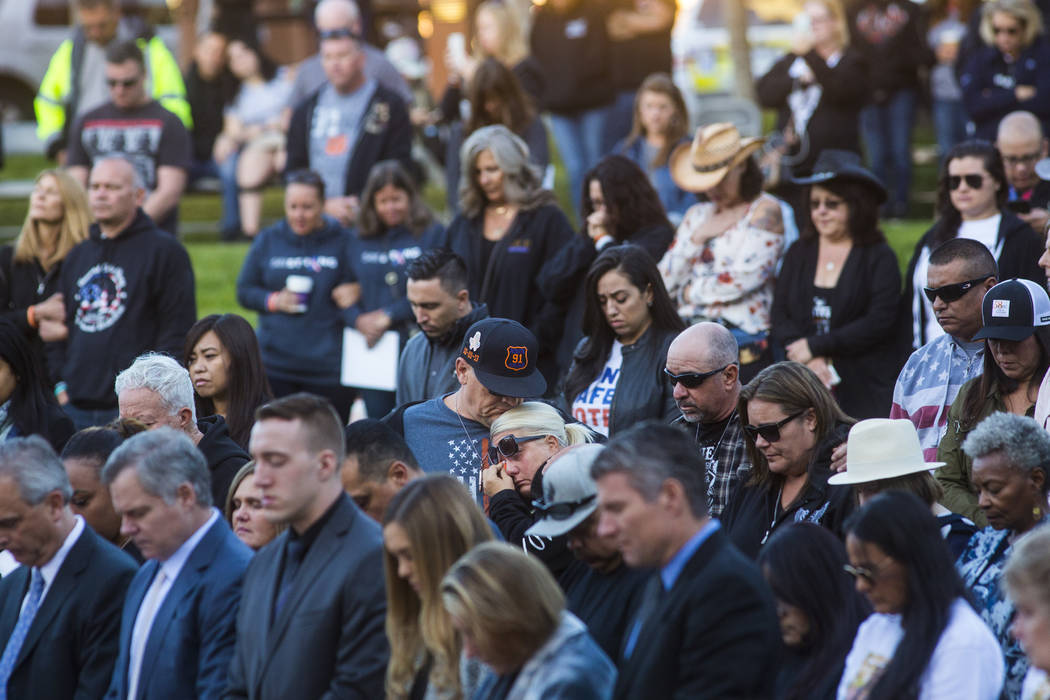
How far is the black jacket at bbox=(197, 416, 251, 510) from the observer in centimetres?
639

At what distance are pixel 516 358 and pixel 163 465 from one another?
193 cm

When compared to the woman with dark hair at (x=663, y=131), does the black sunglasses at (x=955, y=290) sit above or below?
below

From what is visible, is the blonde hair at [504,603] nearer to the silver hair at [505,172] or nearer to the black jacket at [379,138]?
the silver hair at [505,172]

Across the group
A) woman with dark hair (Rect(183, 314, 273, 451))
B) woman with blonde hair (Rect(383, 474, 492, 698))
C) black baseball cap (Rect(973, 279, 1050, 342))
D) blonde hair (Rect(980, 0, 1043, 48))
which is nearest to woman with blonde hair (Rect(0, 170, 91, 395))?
woman with dark hair (Rect(183, 314, 273, 451))

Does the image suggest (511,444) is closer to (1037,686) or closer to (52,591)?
(52,591)

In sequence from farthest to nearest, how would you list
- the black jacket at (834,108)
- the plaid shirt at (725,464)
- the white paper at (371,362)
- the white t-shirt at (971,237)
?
the black jacket at (834,108)
the white paper at (371,362)
the white t-shirt at (971,237)
the plaid shirt at (725,464)

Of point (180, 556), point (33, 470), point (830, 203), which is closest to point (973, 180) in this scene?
point (830, 203)

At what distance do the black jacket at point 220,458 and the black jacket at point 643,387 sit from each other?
172 centimetres

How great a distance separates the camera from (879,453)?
550 centimetres

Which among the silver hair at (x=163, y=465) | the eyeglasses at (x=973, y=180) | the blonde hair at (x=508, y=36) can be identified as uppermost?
the blonde hair at (x=508, y=36)

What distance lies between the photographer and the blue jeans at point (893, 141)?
45.4 ft

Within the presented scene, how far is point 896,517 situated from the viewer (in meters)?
4.22

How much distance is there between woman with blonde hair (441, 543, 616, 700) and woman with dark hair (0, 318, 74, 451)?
4.05m

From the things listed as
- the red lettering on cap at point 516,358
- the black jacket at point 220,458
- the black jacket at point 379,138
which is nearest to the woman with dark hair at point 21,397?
the black jacket at point 220,458
